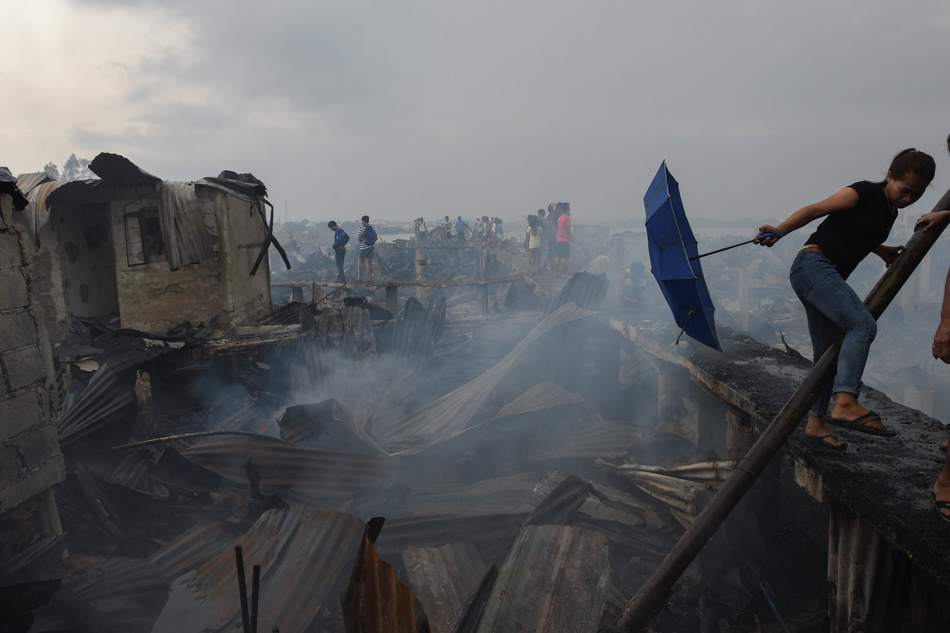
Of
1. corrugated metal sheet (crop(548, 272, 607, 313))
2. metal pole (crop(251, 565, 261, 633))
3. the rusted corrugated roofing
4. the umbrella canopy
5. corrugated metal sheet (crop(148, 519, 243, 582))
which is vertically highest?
the rusted corrugated roofing

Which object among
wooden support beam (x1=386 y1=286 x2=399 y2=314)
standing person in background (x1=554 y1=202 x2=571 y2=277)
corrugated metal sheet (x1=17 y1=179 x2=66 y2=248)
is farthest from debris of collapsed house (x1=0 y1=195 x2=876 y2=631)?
standing person in background (x1=554 y1=202 x2=571 y2=277)

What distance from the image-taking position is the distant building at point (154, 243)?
9.21 m

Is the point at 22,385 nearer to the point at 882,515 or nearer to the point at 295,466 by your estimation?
the point at 295,466

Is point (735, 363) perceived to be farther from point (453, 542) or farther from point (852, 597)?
point (453, 542)

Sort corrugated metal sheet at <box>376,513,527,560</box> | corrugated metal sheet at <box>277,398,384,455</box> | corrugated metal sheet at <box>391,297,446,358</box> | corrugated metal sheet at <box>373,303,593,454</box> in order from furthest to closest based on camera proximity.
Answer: corrugated metal sheet at <box>391,297,446,358</box>, corrugated metal sheet at <box>373,303,593,454</box>, corrugated metal sheet at <box>277,398,384,455</box>, corrugated metal sheet at <box>376,513,527,560</box>

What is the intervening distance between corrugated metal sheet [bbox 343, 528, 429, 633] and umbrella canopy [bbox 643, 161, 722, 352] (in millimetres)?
2198

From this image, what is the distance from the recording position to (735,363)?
534 cm

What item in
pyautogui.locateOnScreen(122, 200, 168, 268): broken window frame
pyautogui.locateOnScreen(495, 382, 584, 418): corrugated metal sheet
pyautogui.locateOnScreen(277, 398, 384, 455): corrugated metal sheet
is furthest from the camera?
pyautogui.locateOnScreen(122, 200, 168, 268): broken window frame

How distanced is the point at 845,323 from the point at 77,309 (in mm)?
12482

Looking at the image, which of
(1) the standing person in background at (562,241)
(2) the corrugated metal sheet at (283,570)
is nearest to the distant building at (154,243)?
(2) the corrugated metal sheet at (283,570)

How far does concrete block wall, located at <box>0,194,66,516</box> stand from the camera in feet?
12.4

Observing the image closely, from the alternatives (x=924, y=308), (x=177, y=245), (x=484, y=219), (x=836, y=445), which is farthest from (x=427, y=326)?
(x=484, y=219)

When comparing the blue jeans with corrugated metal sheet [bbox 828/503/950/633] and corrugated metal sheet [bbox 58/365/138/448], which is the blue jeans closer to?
corrugated metal sheet [bbox 828/503/950/633]

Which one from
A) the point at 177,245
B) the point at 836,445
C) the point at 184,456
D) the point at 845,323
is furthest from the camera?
the point at 177,245
